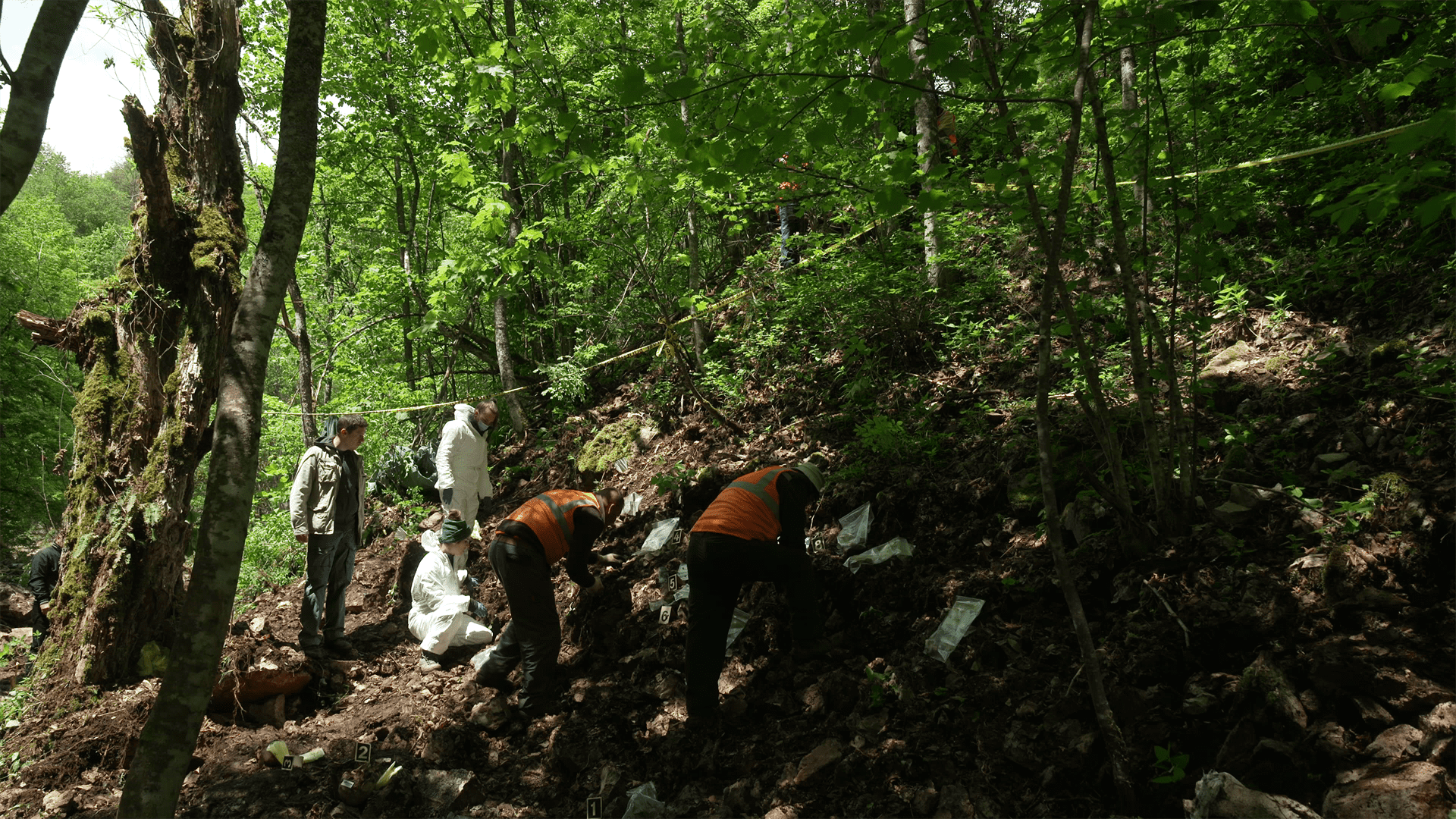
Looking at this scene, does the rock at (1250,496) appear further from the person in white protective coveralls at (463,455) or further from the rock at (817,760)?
the person in white protective coveralls at (463,455)

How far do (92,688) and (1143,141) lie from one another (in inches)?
266

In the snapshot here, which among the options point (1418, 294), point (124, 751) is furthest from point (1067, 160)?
point (124, 751)

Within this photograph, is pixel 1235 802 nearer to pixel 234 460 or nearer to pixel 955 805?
pixel 955 805

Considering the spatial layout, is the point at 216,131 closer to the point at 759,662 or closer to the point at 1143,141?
the point at 759,662

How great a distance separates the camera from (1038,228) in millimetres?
2842

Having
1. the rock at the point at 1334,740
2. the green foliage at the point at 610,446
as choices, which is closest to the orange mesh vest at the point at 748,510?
the rock at the point at 1334,740

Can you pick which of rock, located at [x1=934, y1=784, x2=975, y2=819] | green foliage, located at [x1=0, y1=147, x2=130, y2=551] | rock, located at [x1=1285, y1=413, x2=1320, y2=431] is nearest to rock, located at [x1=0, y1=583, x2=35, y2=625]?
green foliage, located at [x1=0, y1=147, x2=130, y2=551]

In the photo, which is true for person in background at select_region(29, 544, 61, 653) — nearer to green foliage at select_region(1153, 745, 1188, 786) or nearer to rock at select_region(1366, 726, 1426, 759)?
green foliage at select_region(1153, 745, 1188, 786)

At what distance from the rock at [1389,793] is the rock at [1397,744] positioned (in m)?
0.06

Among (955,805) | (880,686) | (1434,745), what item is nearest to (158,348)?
(880,686)

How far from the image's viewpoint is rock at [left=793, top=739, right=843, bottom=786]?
3145 millimetres

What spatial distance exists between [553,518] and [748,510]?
1.41 m

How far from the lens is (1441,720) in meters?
2.28

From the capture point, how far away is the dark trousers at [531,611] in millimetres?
4305
